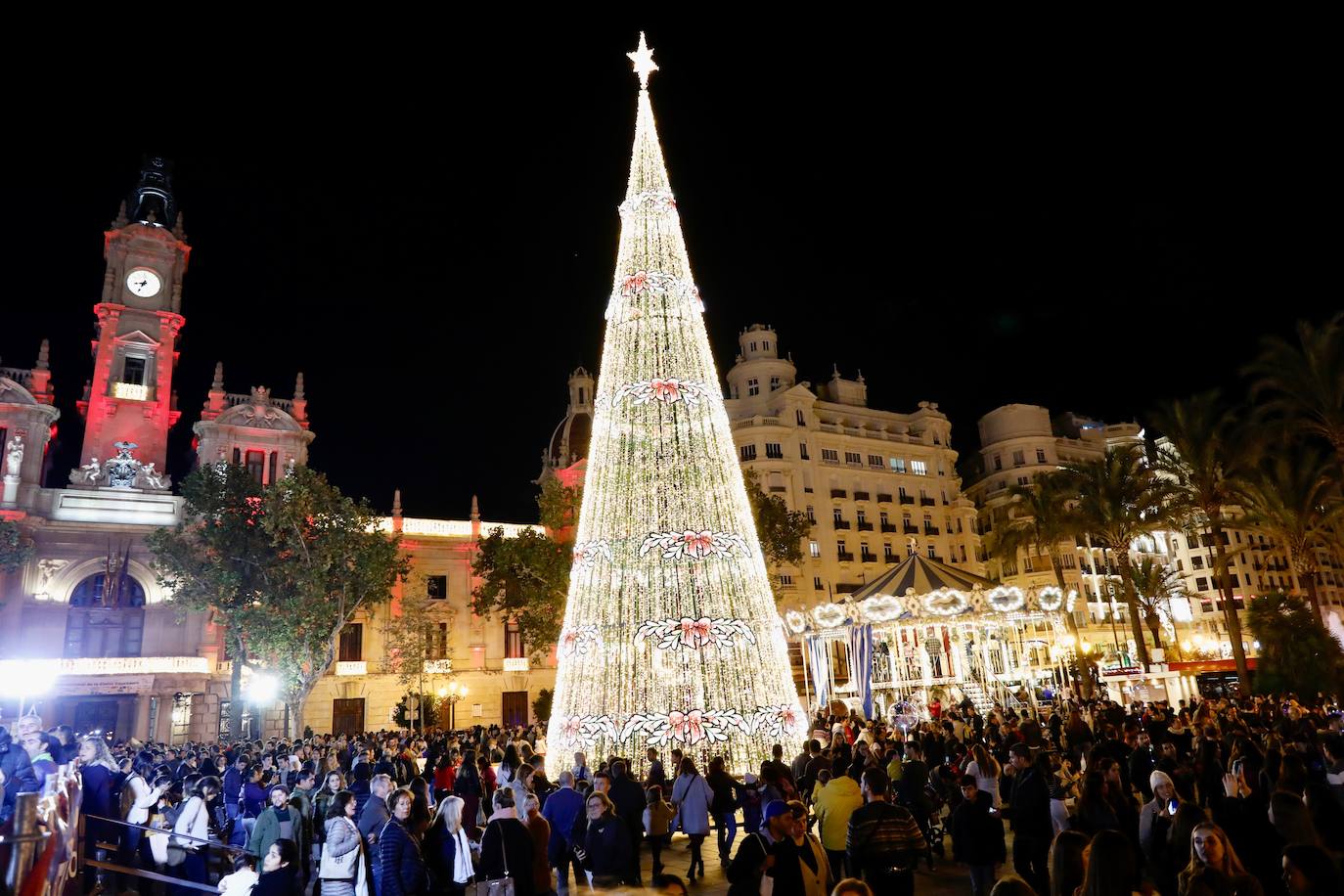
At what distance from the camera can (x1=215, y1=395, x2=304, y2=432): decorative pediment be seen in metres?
39.4

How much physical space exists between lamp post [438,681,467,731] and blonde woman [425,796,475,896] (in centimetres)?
3496

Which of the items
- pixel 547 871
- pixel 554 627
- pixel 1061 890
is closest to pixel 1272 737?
pixel 1061 890

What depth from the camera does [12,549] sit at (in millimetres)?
31953

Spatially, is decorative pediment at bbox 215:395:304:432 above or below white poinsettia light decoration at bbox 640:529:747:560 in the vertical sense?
above

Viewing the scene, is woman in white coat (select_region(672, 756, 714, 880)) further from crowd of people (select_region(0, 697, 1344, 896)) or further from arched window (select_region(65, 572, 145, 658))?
arched window (select_region(65, 572, 145, 658))

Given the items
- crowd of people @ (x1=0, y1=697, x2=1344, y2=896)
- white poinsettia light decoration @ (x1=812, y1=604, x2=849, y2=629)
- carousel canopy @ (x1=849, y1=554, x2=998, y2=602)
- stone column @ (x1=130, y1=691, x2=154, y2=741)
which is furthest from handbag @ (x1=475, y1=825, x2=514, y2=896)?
stone column @ (x1=130, y1=691, x2=154, y2=741)

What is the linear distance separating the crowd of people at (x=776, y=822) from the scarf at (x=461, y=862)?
16 millimetres

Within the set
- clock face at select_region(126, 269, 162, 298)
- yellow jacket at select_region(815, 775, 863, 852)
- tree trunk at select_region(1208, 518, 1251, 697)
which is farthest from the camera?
clock face at select_region(126, 269, 162, 298)

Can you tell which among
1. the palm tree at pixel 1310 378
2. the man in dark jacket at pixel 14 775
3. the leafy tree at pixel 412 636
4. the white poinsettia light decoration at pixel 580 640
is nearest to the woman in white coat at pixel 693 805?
the white poinsettia light decoration at pixel 580 640

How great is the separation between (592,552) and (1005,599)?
13025 mm

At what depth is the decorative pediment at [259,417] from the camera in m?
39.4

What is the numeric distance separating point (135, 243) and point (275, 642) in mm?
23157

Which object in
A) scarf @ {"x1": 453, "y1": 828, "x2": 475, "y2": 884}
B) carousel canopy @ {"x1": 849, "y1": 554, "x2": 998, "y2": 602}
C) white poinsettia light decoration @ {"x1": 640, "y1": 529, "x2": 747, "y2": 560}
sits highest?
carousel canopy @ {"x1": 849, "y1": 554, "x2": 998, "y2": 602}

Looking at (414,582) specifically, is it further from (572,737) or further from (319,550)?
(572,737)
